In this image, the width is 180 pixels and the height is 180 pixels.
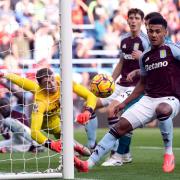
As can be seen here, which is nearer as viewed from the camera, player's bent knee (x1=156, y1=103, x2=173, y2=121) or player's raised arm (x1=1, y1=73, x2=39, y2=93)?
player's bent knee (x1=156, y1=103, x2=173, y2=121)

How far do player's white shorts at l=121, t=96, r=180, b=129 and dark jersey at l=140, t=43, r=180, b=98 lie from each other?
0.07 metres

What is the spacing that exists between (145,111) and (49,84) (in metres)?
1.39

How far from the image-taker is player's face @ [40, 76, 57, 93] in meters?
8.25

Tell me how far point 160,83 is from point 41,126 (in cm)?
191

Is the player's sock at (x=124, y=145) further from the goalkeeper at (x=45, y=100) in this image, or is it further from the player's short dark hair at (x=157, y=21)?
the player's short dark hair at (x=157, y=21)

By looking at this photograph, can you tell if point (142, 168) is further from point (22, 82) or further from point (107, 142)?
point (22, 82)

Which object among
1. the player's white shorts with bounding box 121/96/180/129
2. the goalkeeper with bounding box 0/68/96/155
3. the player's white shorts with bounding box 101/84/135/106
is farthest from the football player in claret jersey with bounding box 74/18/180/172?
the player's white shorts with bounding box 101/84/135/106

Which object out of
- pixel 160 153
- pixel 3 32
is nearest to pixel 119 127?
pixel 160 153

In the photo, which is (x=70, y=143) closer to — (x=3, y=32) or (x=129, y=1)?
(x=3, y=32)

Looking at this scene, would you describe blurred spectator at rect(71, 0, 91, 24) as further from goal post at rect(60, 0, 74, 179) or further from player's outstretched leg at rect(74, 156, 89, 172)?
goal post at rect(60, 0, 74, 179)

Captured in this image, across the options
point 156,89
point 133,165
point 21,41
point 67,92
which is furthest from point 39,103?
point 21,41

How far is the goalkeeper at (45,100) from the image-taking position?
809 centimetres

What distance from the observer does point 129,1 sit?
62.5 ft

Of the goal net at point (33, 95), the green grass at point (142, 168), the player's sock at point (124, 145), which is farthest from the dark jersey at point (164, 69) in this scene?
the player's sock at point (124, 145)
